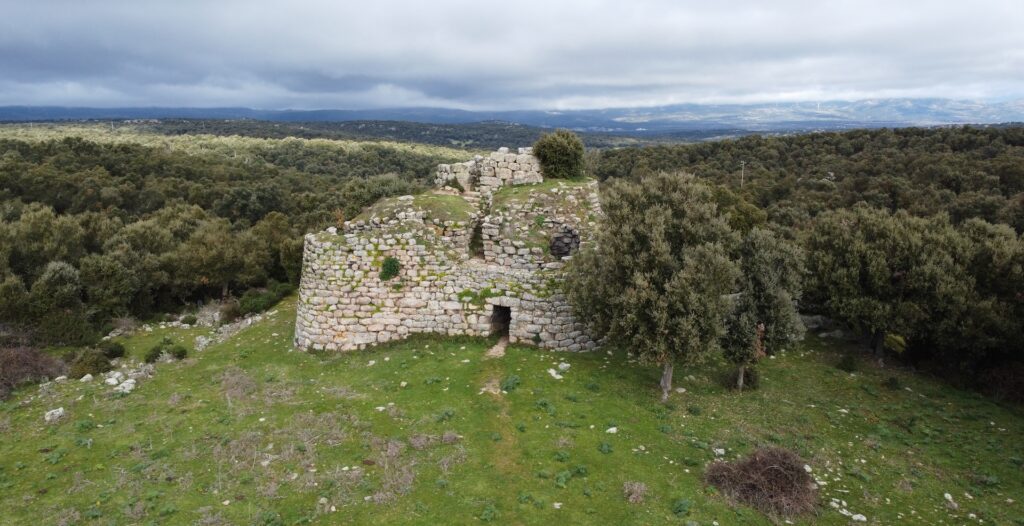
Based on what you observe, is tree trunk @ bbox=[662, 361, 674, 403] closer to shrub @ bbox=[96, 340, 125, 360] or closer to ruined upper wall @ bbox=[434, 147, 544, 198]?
ruined upper wall @ bbox=[434, 147, 544, 198]

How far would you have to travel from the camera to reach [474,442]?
506 inches

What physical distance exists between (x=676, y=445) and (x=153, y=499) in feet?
38.2

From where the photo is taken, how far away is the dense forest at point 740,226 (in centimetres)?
1755

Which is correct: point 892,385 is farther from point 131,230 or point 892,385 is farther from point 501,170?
point 131,230

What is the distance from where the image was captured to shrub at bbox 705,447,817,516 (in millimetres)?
→ 10336

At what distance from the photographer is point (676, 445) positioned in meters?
12.7

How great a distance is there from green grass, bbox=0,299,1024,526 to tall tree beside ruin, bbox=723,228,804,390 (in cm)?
168

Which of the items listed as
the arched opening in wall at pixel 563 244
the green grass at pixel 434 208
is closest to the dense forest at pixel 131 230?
the green grass at pixel 434 208

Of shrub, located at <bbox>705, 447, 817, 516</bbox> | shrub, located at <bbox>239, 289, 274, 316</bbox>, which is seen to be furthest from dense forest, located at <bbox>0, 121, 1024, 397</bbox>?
shrub, located at <bbox>705, 447, 817, 516</bbox>

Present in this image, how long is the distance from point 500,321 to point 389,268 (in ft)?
15.0

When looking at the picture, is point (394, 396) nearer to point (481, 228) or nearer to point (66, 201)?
point (481, 228)

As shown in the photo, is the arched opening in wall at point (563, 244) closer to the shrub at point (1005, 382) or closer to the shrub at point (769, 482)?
the shrub at point (769, 482)

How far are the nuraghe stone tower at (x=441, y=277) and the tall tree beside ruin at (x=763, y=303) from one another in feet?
17.3

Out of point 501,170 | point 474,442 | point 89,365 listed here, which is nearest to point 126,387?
point 89,365
